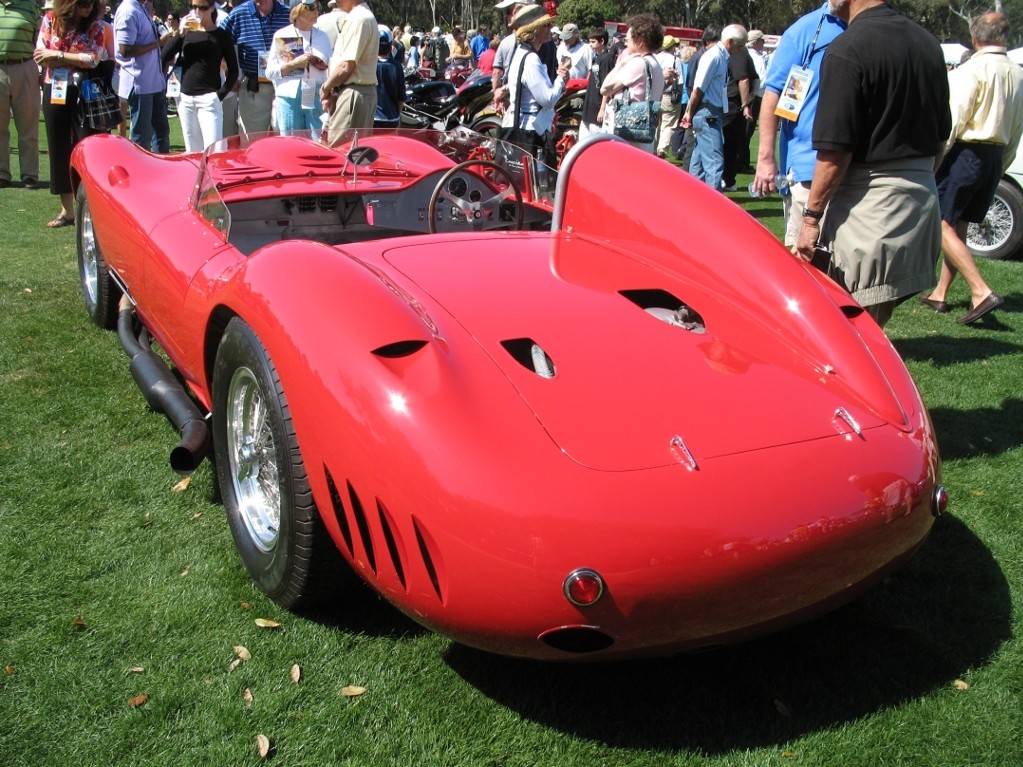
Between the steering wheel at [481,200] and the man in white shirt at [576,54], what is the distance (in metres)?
9.59

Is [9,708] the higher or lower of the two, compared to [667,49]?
lower

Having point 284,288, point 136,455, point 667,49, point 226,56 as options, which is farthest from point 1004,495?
point 667,49

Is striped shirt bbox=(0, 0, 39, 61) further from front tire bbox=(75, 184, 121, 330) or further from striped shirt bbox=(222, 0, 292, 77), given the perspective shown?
front tire bbox=(75, 184, 121, 330)

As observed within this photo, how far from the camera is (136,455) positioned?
374cm

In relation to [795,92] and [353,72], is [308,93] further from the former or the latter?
[795,92]

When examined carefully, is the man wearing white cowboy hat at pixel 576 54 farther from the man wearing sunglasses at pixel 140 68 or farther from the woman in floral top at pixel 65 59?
the woman in floral top at pixel 65 59

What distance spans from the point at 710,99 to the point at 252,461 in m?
7.50

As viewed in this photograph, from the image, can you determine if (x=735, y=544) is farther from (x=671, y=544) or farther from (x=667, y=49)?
(x=667, y=49)

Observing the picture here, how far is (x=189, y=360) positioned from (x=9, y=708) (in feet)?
4.48

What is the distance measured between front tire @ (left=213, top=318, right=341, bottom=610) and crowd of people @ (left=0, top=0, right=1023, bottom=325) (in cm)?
213

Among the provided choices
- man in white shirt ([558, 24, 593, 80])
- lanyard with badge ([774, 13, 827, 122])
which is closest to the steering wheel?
lanyard with badge ([774, 13, 827, 122])

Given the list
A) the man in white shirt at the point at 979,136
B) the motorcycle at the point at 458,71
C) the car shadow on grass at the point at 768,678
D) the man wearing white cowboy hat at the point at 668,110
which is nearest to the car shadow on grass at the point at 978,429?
the car shadow on grass at the point at 768,678

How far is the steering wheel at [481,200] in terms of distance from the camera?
3.98 metres

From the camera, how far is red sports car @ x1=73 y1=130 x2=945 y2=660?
2.02 meters
